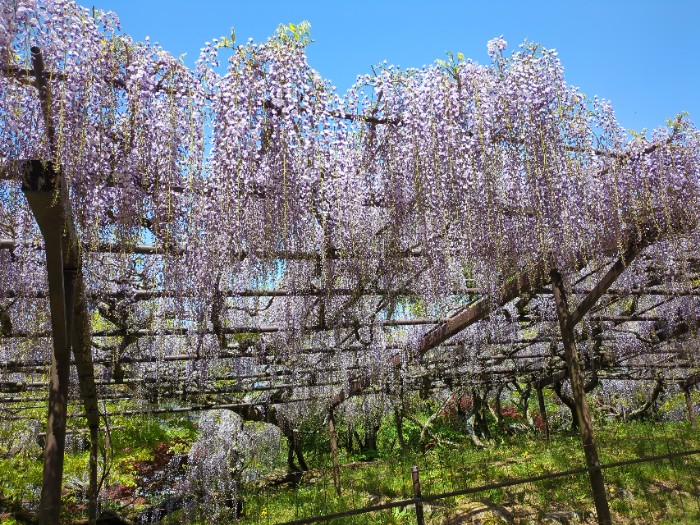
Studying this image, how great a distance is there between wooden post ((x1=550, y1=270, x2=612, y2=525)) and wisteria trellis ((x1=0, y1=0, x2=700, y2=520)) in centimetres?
42

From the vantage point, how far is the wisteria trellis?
3.57m

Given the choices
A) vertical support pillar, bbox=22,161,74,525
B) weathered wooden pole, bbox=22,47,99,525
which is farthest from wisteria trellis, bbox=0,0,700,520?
vertical support pillar, bbox=22,161,74,525

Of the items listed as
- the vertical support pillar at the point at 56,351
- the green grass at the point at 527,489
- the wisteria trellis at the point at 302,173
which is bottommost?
the green grass at the point at 527,489

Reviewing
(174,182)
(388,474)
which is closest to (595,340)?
(388,474)

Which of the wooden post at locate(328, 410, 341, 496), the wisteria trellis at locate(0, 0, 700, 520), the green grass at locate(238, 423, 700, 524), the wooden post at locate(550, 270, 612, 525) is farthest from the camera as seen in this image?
the wooden post at locate(328, 410, 341, 496)

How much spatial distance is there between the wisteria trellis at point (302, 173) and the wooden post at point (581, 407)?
415 millimetres

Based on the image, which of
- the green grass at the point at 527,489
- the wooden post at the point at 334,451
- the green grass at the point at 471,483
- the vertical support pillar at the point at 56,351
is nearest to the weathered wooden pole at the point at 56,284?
the vertical support pillar at the point at 56,351

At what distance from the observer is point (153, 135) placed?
12.9ft

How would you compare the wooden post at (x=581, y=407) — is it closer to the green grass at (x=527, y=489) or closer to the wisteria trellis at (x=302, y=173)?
the wisteria trellis at (x=302, y=173)

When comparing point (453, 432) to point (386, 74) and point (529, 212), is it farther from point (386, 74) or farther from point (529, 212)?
point (386, 74)

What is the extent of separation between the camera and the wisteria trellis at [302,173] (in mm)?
3572

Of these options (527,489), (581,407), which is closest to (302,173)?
(581,407)

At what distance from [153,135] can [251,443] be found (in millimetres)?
9325

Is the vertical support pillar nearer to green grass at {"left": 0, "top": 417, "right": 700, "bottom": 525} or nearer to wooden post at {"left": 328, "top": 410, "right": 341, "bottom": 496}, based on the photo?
green grass at {"left": 0, "top": 417, "right": 700, "bottom": 525}
